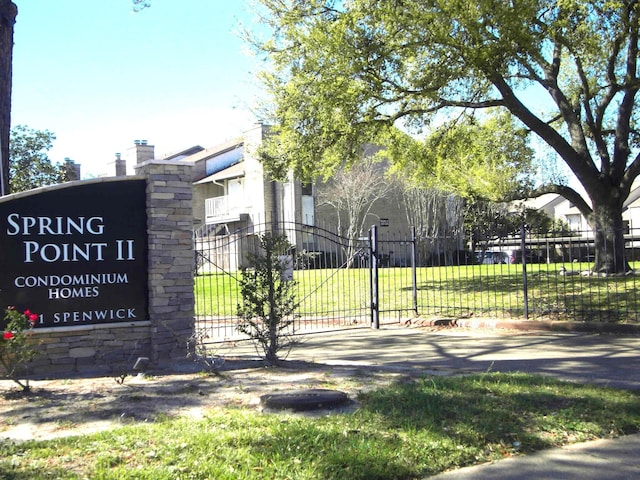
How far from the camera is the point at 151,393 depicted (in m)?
6.62

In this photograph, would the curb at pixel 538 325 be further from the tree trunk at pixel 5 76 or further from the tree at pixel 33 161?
the tree at pixel 33 161

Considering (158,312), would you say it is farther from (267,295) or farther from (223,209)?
(223,209)

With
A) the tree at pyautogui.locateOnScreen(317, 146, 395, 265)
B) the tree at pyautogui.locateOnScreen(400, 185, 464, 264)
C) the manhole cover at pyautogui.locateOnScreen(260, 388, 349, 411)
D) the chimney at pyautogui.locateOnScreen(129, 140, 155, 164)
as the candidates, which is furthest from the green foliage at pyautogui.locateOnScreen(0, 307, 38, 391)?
the chimney at pyautogui.locateOnScreen(129, 140, 155, 164)

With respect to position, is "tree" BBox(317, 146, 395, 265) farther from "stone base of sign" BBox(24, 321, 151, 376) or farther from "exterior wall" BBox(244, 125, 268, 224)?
"stone base of sign" BBox(24, 321, 151, 376)

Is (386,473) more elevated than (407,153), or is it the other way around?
(407,153)

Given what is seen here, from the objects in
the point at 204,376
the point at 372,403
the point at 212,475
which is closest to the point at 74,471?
the point at 212,475

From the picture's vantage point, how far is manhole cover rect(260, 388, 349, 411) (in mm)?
5816

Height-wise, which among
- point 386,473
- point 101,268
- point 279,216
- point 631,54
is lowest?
point 386,473

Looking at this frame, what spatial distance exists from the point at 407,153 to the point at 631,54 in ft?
20.8

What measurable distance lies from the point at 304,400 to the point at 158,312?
351 cm

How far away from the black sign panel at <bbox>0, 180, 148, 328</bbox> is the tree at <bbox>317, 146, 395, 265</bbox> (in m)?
21.6

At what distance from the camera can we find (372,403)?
5.88 meters

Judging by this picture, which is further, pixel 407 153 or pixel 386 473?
pixel 407 153

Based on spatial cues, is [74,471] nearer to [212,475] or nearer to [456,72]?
[212,475]
